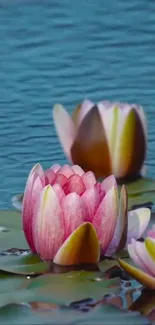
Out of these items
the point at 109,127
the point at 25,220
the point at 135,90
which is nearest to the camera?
the point at 25,220

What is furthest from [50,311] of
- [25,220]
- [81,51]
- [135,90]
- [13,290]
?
[81,51]

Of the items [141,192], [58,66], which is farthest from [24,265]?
[58,66]

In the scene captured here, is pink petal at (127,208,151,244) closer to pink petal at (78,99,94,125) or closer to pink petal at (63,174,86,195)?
pink petal at (63,174,86,195)

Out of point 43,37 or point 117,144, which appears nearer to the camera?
point 117,144

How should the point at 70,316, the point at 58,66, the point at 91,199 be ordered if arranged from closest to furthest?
the point at 70,316 < the point at 91,199 < the point at 58,66

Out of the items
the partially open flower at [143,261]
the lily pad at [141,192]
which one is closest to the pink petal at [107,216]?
the partially open flower at [143,261]

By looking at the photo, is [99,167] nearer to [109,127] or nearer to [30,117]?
[109,127]

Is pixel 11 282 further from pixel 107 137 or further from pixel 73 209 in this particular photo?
pixel 107 137
